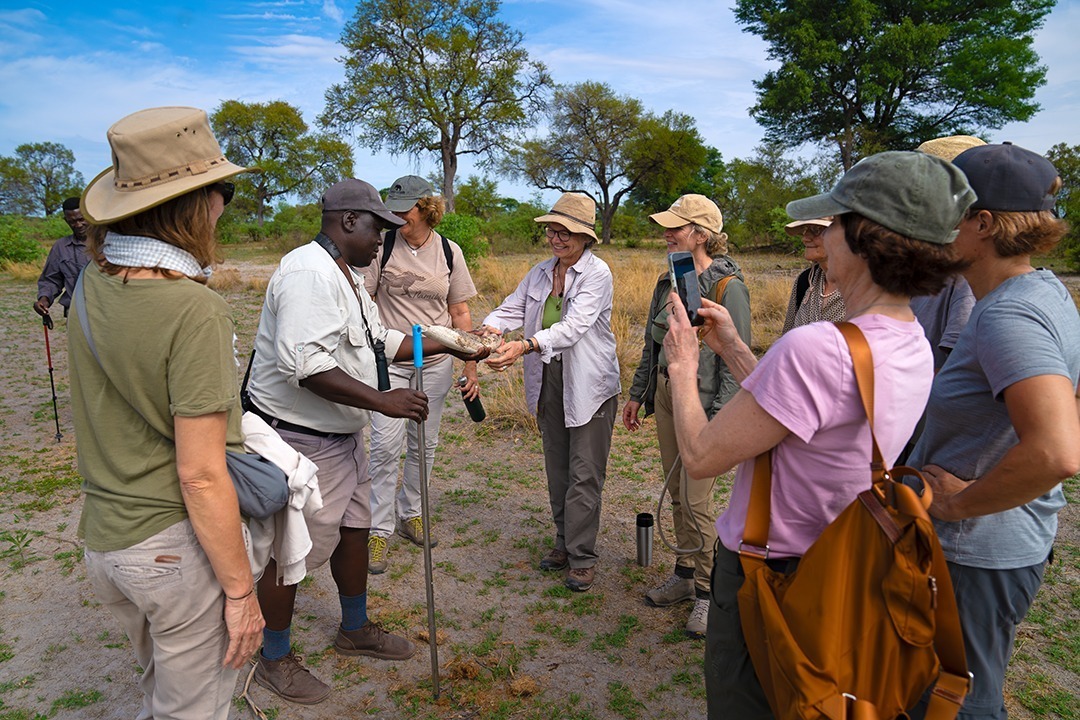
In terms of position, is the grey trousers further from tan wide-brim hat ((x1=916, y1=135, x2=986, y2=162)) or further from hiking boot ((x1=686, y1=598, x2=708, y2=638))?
tan wide-brim hat ((x1=916, y1=135, x2=986, y2=162))

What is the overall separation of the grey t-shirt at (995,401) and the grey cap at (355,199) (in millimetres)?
2163

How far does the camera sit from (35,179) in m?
47.9

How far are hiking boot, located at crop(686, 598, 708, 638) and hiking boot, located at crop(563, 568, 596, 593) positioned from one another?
2.13 ft

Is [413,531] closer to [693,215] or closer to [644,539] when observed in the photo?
[644,539]

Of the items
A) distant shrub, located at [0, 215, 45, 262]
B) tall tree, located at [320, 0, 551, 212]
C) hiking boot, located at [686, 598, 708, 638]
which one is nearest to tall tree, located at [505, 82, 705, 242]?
tall tree, located at [320, 0, 551, 212]

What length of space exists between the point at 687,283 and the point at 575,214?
5.85 ft

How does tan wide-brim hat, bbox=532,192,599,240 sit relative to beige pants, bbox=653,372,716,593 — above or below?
above

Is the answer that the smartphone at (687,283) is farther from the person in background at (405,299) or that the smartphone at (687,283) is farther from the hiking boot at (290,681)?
the hiking boot at (290,681)

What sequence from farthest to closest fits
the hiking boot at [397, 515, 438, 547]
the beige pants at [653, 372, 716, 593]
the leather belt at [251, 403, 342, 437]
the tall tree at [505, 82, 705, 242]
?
1. the tall tree at [505, 82, 705, 242]
2. the hiking boot at [397, 515, 438, 547]
3. the beige pants at [653, 372, 716, 593]
4. the leather belt at [251, 403, 342, 437]

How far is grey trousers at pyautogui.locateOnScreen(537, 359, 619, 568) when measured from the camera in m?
4.07

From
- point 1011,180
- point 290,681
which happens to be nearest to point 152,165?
point 1011,180

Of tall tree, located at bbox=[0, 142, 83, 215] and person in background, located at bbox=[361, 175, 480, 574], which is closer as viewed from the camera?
person in background, located at bbox=[361, 175, 480, 574]

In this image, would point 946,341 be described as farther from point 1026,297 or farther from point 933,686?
point 933,686

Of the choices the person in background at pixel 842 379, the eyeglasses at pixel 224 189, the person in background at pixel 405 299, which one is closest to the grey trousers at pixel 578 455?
the person in background at pixel 405 299
